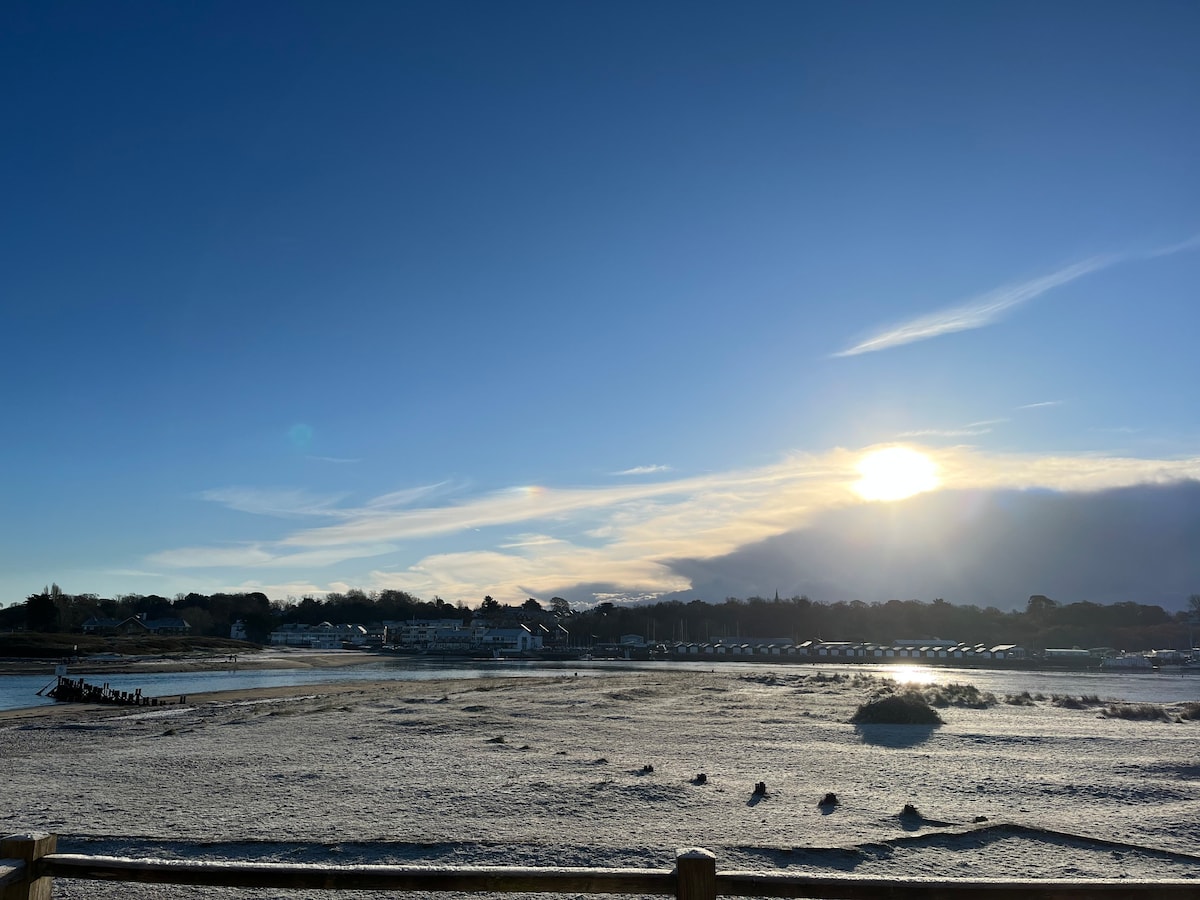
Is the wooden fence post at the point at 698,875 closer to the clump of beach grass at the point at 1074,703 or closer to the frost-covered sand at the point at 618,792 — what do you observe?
the frost-covered sand at the point at 618,792

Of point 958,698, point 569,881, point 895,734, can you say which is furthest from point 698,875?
point 958,698

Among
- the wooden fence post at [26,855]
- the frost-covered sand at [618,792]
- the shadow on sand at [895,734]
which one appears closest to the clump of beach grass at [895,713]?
the shadow on sand at [895,734]

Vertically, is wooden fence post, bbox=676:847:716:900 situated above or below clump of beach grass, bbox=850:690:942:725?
above

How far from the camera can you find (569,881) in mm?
4566

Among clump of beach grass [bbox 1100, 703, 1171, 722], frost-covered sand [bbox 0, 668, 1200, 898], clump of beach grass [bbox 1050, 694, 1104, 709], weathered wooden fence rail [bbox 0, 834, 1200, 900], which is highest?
weathered wooden fence rail [bbox 0, 834, 1200, 900]

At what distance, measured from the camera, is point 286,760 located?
20094 mm

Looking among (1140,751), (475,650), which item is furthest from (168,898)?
(475,650)

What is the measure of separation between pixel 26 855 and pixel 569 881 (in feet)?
10.5

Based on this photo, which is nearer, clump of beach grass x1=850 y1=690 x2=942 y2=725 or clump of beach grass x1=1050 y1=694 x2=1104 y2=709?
clump of beach grass x1=850 y1=690 x2=942 y2=725

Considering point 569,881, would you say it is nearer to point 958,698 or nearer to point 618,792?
point 618,792

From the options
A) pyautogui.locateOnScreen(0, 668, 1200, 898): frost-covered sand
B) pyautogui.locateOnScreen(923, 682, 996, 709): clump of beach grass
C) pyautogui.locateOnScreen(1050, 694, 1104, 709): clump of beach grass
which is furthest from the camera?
pyautogui.locateOnScreen(1050, 694, 1104, 709): clump of beach grass

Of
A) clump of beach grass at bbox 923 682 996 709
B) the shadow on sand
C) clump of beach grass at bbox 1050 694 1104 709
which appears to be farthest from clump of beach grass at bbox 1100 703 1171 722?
the shadow on sand

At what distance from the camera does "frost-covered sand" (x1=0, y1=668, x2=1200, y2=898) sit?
11.6 m

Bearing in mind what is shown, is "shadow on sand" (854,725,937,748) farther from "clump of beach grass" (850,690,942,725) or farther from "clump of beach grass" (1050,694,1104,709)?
"clump of beach grass" (1050,694,1104,709)
